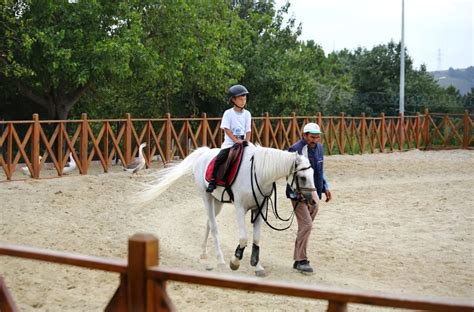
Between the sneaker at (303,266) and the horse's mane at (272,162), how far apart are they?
119cm

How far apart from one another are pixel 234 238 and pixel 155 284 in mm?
7915

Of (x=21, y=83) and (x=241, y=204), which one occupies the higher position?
(x=21, y=83)

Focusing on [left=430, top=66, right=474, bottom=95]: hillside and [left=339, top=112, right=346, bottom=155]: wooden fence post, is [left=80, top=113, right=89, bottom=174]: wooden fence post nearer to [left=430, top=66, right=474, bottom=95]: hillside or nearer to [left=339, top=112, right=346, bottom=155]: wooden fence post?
[left=339, top=112, right=346, bottom=155]: wooden fence post

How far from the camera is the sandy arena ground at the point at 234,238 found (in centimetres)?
779

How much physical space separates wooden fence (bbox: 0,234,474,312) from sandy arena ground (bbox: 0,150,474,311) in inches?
126

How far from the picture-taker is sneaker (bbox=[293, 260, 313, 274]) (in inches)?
348

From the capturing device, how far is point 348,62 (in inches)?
1981

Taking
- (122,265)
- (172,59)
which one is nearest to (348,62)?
(172,59)

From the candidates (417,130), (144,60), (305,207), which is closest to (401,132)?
(417,130)

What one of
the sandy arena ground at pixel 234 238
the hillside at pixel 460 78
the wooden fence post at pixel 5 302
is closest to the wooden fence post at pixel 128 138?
the sandy arena ground at pixel 234 238

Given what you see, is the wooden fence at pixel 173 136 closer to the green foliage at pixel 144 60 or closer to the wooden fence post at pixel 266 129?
the wooden fence post at pixel 266 129

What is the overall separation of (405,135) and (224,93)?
772cm

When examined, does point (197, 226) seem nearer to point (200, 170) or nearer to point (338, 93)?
point (200, 170)

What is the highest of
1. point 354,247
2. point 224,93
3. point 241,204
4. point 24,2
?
point 24,2
